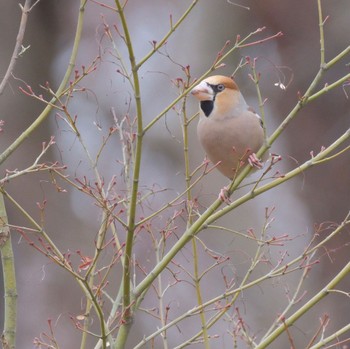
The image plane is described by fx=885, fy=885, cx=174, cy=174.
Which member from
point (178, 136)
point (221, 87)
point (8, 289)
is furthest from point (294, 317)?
point (178, 136)

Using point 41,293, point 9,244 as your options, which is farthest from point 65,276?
point 9,244

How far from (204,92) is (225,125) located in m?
0.12

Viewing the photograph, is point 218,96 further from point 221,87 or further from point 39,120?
point 39,120

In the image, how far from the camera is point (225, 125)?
2646 mm

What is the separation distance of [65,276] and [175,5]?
6.81 ft

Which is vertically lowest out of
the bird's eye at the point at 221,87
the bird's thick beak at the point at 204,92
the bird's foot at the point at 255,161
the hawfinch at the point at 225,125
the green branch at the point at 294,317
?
the green branch at the point at 294,317

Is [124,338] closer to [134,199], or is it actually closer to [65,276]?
[134,199]

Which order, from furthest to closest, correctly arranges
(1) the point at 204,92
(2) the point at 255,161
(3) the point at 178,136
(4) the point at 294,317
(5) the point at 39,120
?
(3) the point at 178,136, (1) the point at 204,92, (2) the point at 255,161, (5) the point at 39,120, (4) the point at 294,317

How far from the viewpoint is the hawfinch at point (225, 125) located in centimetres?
261

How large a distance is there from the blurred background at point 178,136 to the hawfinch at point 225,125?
97.6 inches

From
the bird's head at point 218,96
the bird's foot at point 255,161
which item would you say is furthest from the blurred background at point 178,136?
the bird's foot at point 255,161

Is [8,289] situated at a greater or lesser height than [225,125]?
lesser

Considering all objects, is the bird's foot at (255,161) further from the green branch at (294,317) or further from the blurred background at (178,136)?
the blurred background at (178,136)

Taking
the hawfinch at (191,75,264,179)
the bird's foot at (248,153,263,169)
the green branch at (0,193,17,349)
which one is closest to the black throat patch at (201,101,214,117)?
the hawfinch at (191,75,264,179)
